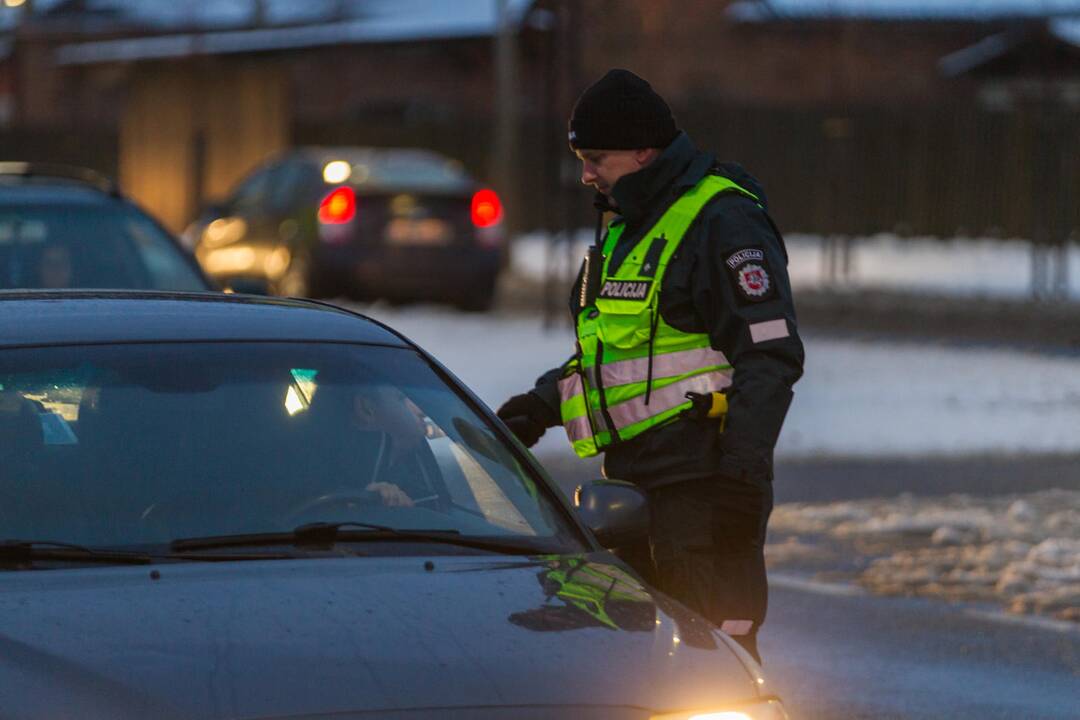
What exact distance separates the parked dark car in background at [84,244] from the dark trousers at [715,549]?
14.9ft

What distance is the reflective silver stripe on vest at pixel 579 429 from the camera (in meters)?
6.01

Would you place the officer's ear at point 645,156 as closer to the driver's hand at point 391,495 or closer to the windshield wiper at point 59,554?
the driver's hand at point 391,495

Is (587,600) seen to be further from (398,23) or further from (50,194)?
(398,23)

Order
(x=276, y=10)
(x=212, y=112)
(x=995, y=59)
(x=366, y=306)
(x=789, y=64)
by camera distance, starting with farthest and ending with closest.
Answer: (x=276, y=10) → (x=789, y=64) → (x=995, y=59) → (x=212, y=112) → (x=366, y=306)

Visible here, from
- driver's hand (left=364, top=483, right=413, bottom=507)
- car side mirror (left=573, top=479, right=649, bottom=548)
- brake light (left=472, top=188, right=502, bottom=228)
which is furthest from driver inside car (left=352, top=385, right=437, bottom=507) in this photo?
brake light (left=472, top=188, right=502, bottom=228)

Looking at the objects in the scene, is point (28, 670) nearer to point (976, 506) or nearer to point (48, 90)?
point (976, 506)

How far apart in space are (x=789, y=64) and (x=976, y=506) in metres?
41.2

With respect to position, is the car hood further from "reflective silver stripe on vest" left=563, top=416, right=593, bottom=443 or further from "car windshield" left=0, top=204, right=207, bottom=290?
"car windshield" left=0, top=204, right=207, bottom=290

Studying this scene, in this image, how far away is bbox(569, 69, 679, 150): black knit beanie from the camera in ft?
19.1

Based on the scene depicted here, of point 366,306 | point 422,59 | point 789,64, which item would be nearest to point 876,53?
point 789,64

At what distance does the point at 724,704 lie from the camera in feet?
12.8

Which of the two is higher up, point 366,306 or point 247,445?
point 247,445

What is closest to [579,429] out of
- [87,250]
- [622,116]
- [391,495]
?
[622,116]

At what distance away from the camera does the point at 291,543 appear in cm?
448
